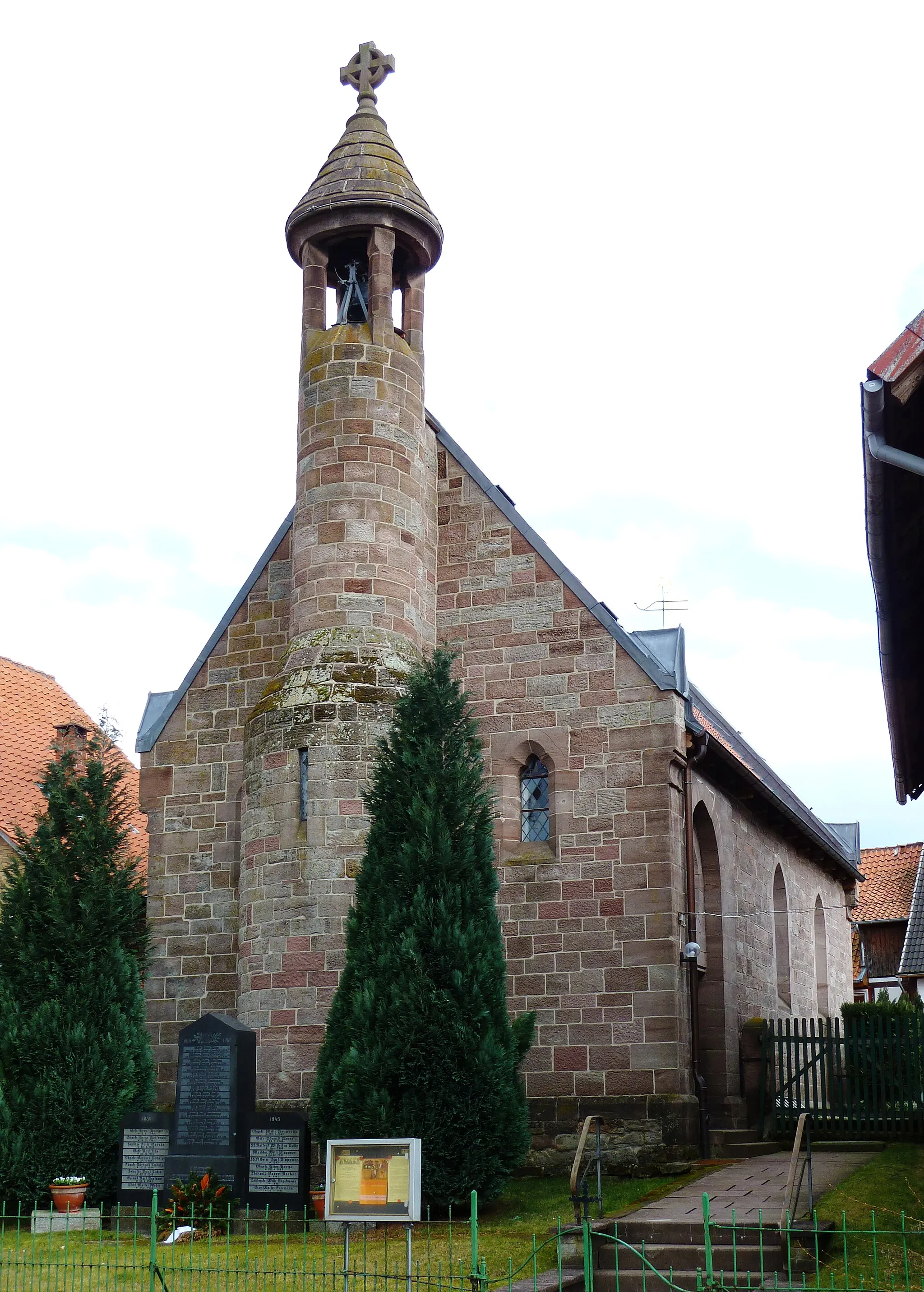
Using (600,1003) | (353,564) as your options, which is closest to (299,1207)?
(600,1003)

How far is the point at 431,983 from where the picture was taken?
14719mm

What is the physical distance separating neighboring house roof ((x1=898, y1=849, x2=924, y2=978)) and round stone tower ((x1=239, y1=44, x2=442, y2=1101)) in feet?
65.8

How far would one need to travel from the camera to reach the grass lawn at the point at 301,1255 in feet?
37.9

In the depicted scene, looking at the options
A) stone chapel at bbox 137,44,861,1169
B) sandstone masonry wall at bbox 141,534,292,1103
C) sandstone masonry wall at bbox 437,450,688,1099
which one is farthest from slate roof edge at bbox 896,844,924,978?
sandstone masonry wall at bbox 141,534,292,1103

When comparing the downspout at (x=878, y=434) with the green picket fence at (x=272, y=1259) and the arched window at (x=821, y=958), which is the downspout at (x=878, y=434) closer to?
the green picket fence at (x=272, y=1259)

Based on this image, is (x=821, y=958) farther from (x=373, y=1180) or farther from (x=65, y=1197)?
(x=373, y=1180)

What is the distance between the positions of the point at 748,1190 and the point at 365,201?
12763mm

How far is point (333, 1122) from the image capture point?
1478 centimetres

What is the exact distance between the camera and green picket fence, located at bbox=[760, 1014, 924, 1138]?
758 inches

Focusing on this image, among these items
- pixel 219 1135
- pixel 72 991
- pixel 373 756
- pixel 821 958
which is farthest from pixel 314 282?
pixel 821 958

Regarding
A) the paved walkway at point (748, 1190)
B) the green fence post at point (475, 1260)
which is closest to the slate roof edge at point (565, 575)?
the paved walkway at point (748, 1190)

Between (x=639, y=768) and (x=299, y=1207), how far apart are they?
21.2 ft

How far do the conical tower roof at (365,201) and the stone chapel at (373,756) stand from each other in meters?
0.04

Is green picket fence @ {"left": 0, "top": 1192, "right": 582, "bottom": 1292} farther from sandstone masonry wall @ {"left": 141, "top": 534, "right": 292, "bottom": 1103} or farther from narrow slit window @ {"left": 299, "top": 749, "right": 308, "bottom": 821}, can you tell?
sandstone masonry wall @ {"left": 141, "top": 534, "right": 292, "bottom": 1103}
